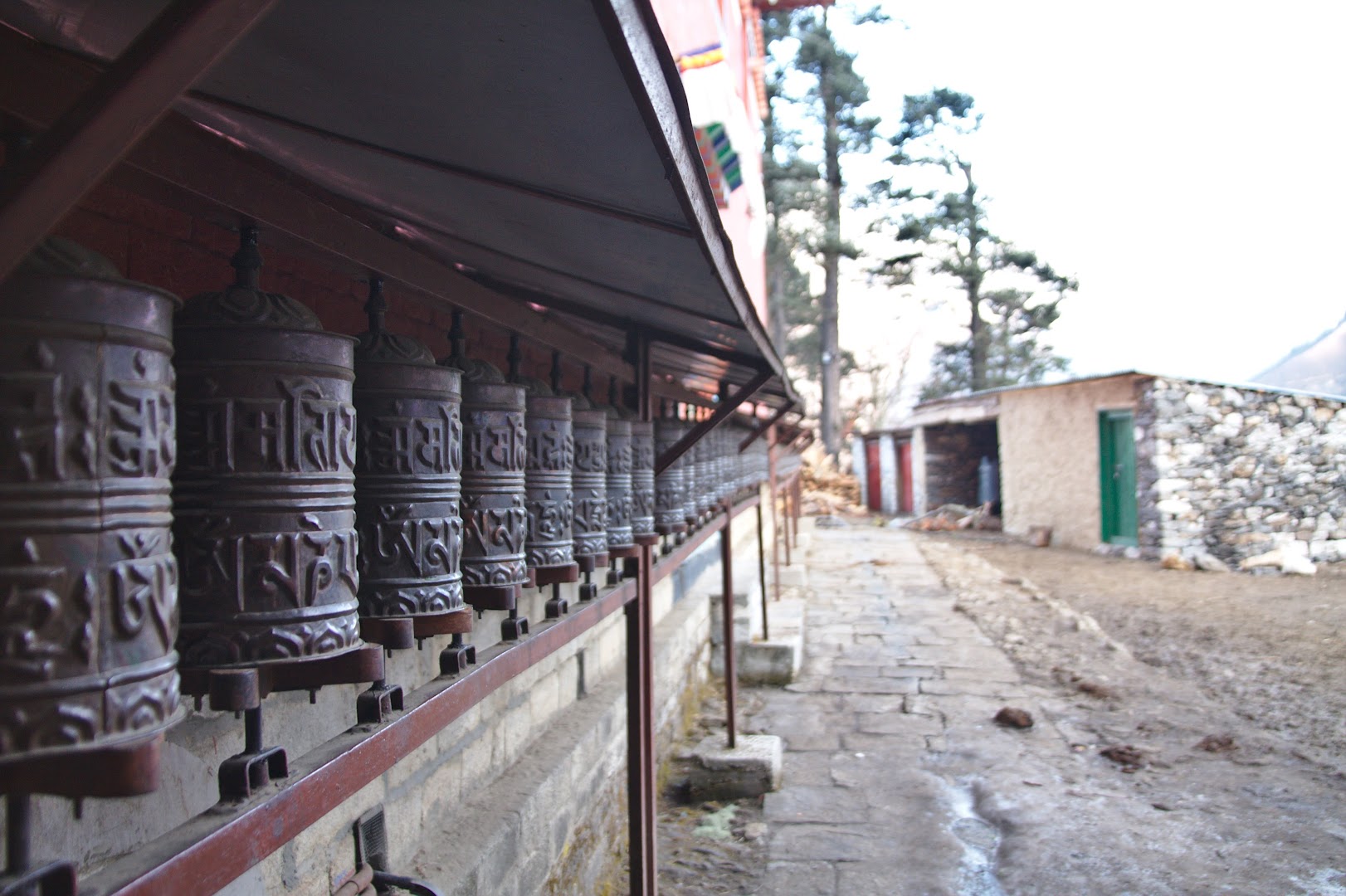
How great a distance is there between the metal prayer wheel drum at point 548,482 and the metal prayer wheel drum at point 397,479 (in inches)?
19.2

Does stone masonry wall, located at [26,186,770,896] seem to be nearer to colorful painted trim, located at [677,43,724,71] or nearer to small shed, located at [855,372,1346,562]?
colorful painted trim, located at [677,43,724,71]

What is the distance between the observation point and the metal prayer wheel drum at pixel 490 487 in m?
1.58

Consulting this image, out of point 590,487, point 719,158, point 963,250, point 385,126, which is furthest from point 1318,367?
point 385,126

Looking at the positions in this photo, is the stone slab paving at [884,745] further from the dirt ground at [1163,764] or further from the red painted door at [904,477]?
the red painted door at [904,477]

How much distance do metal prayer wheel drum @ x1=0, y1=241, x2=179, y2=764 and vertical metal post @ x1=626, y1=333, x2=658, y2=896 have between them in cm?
193

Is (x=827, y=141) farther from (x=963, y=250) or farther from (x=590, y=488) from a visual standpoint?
(x=590, y=488)

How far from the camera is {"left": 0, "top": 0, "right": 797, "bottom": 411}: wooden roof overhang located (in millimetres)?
753

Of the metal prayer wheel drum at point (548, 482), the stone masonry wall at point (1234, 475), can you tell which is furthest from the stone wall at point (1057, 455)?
the metal prayer wheel drum at point (548, 482)

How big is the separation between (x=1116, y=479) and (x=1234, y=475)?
59.9 inches

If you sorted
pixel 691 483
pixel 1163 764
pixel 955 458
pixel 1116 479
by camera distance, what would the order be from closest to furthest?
pixel 691 483, pixel 1163 764, pixel 1116 479, pixel 955 458

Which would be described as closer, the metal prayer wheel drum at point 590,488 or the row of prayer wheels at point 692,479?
the metal prayer wheel drum at point 590,488

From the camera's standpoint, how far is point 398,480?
1.34 m

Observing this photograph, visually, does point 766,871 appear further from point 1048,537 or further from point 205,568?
point 1048,537

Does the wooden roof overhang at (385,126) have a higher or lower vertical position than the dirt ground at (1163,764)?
higher
